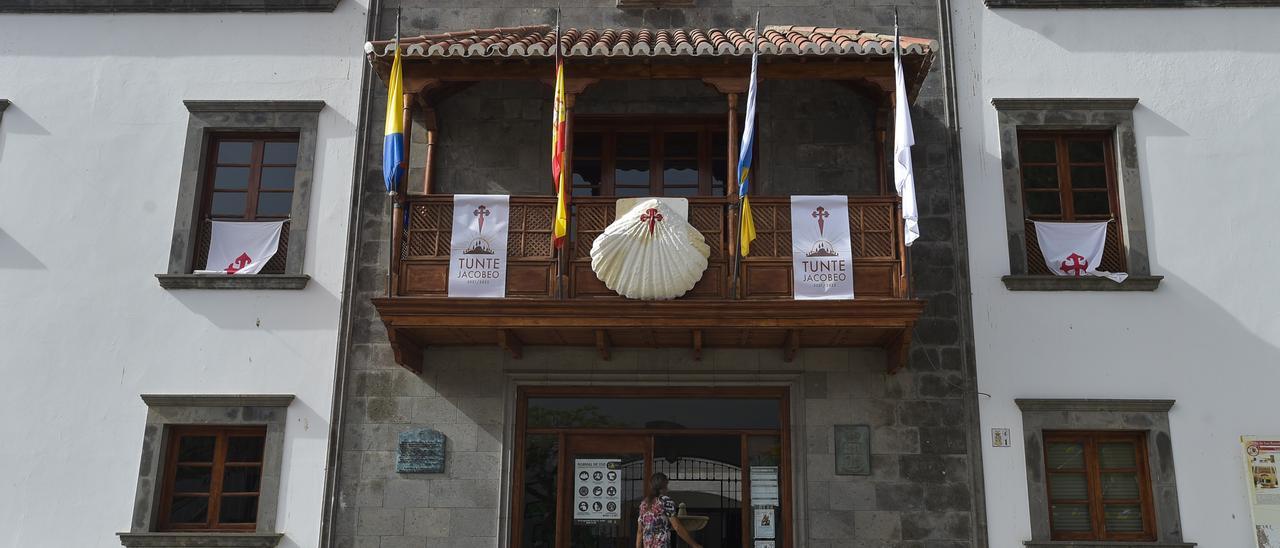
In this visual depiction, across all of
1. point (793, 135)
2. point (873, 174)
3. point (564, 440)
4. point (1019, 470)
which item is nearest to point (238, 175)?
point (564, 440)

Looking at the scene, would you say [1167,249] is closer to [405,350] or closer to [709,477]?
[709,477]

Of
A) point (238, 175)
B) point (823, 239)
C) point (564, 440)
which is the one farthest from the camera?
point (238, 175)

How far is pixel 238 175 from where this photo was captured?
12.7 meters

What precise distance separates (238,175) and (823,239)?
263 inches

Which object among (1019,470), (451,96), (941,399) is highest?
(451,96)

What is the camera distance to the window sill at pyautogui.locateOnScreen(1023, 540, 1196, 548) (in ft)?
35.8

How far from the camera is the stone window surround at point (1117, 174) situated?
38.4ft

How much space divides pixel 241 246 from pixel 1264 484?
11045 mm

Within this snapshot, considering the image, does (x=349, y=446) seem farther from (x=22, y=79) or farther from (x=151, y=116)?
(x=22, y=79)

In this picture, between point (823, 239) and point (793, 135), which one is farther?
point (793, 135)

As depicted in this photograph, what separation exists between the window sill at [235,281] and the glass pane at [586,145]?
131 inches

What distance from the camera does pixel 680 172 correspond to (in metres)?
12.7

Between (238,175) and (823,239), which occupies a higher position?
(238,175)

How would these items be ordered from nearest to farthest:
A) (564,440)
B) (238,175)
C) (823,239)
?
(823,239) < (564,440) < (238,175)
